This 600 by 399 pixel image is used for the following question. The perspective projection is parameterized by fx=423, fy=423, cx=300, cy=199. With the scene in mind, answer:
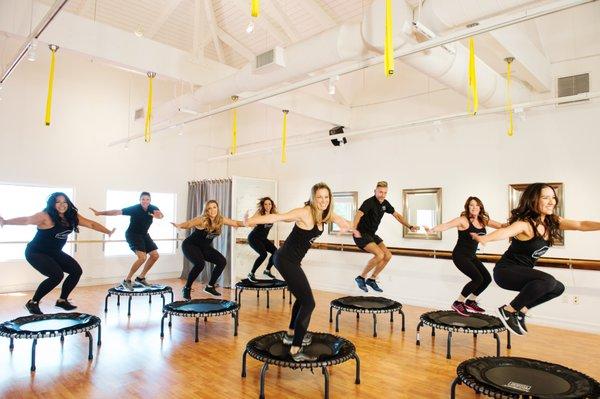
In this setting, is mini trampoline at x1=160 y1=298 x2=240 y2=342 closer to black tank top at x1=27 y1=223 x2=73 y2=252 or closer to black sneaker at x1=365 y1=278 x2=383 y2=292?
black tank top at x1=27 y1=223 x2=73 y2=252

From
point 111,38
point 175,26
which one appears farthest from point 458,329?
point 175,26

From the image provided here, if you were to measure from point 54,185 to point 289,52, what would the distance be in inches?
235

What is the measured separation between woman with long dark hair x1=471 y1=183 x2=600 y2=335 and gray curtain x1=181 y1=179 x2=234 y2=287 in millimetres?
5724

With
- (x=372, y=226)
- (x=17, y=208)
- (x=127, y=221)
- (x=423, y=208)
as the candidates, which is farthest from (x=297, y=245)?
(x=127, y=221)

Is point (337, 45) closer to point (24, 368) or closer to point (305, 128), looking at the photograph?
point (24, 368)

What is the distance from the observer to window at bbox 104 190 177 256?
9008mm

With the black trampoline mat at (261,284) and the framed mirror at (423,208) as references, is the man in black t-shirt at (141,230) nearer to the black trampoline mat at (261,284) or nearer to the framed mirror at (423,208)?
the black trampoline mat at (261,284)

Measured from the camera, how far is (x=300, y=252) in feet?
11.7

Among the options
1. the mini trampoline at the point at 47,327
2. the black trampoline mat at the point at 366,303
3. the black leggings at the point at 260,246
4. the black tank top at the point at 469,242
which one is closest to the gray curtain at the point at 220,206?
the black leggings at the point at 260,246

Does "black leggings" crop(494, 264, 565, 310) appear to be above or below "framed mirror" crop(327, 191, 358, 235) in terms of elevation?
below

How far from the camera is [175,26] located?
786 cm

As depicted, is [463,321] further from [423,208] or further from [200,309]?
[200,309]

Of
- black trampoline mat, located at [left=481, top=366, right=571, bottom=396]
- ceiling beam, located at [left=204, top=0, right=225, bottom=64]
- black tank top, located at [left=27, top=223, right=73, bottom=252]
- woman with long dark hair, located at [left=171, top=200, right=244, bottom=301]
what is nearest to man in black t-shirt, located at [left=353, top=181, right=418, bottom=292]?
woman with long dark hair, located at [left=171, top=200, right=244, bottom=301]

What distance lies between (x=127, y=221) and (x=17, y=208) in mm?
2100
